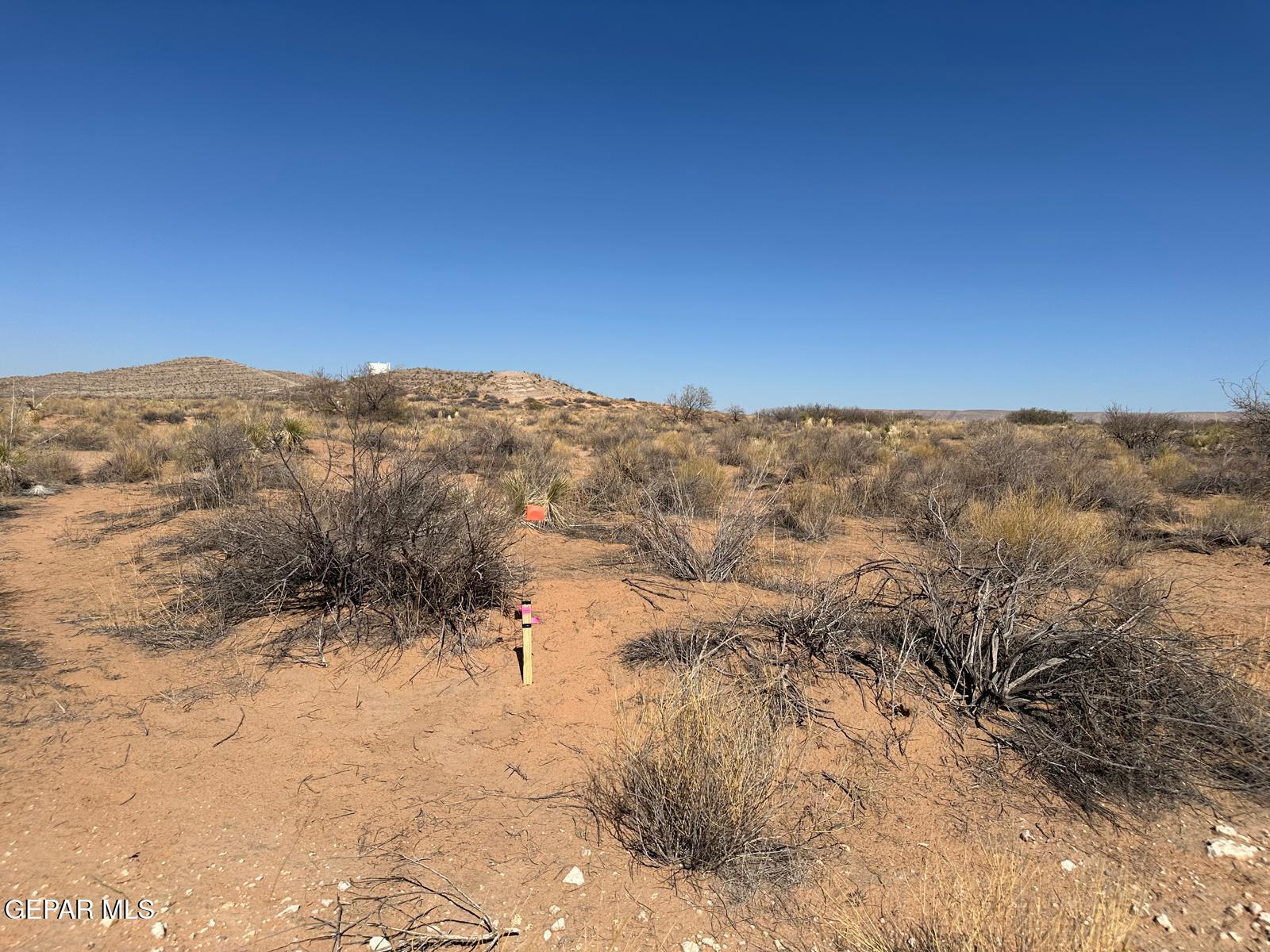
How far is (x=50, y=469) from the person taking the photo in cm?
1095

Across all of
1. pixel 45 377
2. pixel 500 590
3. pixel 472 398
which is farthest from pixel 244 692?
pixel 45 377

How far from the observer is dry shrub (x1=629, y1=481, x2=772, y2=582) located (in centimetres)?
586

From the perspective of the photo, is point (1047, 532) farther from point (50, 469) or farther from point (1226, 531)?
point (50, 469)

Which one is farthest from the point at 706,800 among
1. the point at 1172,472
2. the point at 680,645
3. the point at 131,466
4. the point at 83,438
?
the point at 83,438

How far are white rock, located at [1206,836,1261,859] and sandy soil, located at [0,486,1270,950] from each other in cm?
4

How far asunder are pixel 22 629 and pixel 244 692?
7.72ft

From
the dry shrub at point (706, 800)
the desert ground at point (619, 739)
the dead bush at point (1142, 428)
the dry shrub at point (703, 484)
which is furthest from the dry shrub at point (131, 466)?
the dead bush at point (1142, 428)

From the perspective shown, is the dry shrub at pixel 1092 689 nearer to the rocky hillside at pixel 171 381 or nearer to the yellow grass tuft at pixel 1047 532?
the yellow grass tuft at pixel 1047 532

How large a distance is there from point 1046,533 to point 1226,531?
3.47 metres

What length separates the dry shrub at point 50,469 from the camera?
10.5 metres

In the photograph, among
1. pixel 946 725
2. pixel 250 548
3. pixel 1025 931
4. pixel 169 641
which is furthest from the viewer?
pixel 250 548

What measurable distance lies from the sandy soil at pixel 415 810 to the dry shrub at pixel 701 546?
1.49 m

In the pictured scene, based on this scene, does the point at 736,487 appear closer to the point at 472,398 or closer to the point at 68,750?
the point at 68,750

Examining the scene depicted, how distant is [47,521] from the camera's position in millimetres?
8320
